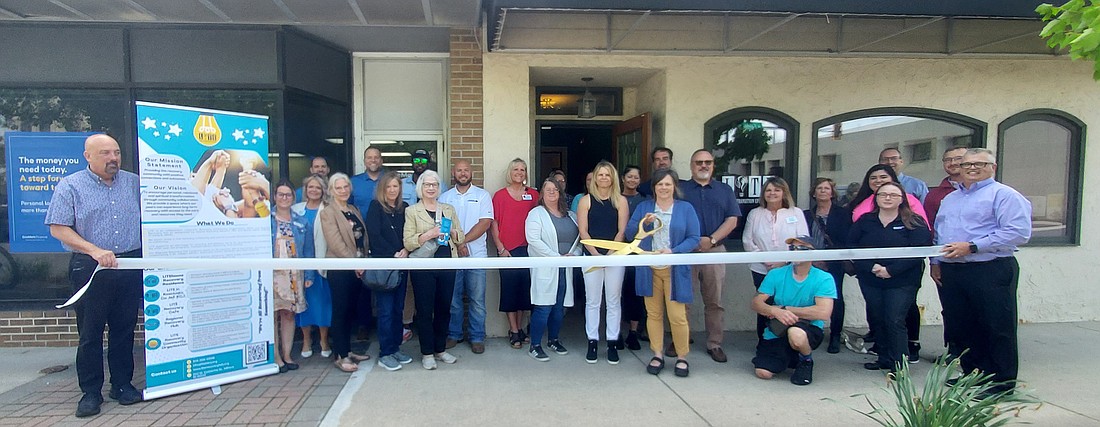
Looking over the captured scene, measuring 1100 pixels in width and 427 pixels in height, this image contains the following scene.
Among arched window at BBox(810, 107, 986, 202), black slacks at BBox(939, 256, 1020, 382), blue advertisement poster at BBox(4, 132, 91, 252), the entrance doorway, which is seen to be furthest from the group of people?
the entrance doorway

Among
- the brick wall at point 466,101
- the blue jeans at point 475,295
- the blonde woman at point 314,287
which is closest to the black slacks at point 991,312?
the blue jeans at point 475,295

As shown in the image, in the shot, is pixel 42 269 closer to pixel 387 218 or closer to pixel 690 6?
pixel 387 218

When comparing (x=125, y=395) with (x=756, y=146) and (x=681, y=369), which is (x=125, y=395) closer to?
(x=681, y=369)

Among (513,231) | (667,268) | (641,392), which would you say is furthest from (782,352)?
(513,231)

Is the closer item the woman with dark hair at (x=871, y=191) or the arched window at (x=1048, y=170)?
the woman with dark hair at (x=871, y=191)

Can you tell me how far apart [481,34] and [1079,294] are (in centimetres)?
748

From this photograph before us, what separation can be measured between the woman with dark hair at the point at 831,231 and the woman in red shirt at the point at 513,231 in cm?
274

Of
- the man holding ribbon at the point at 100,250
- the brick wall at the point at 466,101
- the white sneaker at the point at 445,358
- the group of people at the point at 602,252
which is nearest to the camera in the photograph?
the man holding ribbon at the point at 100,250

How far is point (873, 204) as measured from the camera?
5020 millimetres

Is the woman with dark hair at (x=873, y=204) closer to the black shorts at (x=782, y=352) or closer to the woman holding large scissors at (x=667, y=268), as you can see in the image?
the black shorts at (x=782, y=352)

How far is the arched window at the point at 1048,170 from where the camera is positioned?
672 centimetres

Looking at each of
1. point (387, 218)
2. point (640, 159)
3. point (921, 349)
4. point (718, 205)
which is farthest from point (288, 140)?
point (921, 349)

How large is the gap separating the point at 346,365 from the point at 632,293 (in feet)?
8.81

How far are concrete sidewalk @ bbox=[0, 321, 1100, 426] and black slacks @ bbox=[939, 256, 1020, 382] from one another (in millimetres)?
369
